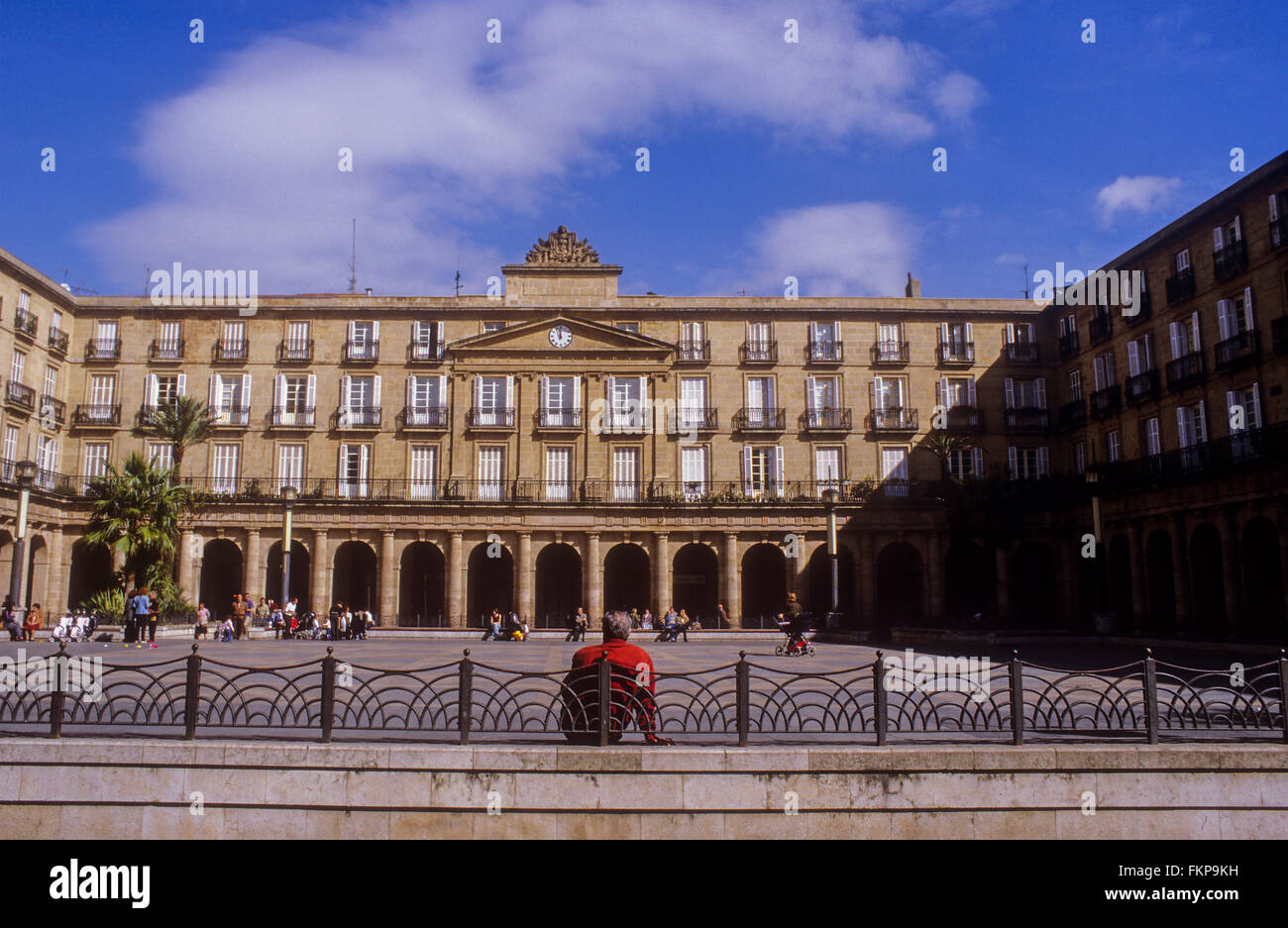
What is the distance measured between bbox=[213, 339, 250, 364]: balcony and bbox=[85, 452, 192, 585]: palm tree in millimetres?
10880

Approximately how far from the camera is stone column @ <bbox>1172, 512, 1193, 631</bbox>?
1341 inches

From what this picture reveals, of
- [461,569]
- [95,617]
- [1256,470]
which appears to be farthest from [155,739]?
[461,569]

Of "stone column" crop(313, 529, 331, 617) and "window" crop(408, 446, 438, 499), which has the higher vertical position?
"window" crop(408, 446, 438, 499)

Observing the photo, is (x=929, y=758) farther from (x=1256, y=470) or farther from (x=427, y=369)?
(x=427, y=369)

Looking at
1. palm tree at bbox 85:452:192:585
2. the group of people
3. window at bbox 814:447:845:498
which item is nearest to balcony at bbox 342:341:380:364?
palm tree at bbox 85:452:192:585

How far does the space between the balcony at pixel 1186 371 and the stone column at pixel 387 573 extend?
34.0m

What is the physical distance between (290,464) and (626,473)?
54.0 ft

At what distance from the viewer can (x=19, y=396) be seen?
42.0 metres

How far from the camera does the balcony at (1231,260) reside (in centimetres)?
3225

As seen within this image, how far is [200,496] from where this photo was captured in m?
43.7

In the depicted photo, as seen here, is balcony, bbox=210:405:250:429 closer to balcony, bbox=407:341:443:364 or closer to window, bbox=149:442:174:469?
window, bbox=149:442:174:469

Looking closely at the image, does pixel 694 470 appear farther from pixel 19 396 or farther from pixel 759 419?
pixel 19 396

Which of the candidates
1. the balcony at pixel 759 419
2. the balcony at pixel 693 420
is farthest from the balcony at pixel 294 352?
the balcony at pixel 759 419

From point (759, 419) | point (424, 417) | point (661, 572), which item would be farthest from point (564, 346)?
point (661, 572)
